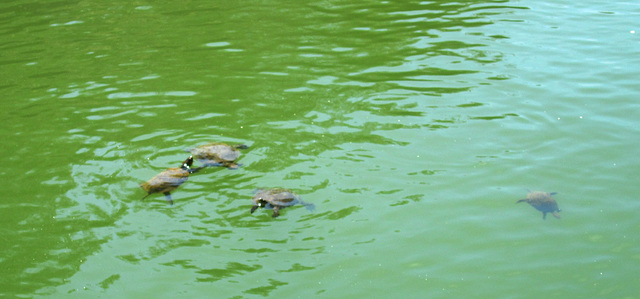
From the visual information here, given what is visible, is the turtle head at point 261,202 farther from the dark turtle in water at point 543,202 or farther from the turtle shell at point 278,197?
the dark turtle in water at point 543,202

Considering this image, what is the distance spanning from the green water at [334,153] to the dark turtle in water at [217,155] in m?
0.15

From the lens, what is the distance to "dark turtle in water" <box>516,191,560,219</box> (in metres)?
6.53

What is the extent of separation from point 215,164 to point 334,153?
151 centimetres

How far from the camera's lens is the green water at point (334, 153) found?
6.03 meters

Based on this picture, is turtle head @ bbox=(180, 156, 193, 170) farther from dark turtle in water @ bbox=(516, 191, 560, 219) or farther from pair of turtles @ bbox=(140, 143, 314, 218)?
dark turtle in water @ bbox=(516, 191, 560, 219)

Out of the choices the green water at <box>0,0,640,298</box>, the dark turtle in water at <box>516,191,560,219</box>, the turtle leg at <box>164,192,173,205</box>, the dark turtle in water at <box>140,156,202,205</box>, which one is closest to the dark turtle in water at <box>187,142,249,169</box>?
the green water at <box>0,0,640,298</box>

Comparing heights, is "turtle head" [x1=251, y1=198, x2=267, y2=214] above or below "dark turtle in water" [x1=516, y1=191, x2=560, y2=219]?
above

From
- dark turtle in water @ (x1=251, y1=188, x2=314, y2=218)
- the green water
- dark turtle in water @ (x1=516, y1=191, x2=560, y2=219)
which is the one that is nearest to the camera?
the green water

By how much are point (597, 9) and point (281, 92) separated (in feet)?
24.1

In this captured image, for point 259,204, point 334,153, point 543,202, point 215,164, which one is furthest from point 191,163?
point 543,202

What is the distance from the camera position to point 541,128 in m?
8.32

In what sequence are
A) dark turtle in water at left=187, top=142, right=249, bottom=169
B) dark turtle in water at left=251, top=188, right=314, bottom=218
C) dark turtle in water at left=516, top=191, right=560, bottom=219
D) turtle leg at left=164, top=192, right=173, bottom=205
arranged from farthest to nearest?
1. dark turtle in water at left=187, top=142, right=249, bottom=169
2. turtle leg at left=164, top=192, right=173, bottom=205
3. dark turtle in water at left=251, top=188, right=314, bottom=218
4. dark turtle in water at left=516, top=191, right=560, bottom=219

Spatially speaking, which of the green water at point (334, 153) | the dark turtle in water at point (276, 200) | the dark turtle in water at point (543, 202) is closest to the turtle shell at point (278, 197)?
the dark turtle in water at point (276, 200)

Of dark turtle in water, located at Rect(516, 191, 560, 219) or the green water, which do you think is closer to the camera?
the green water
